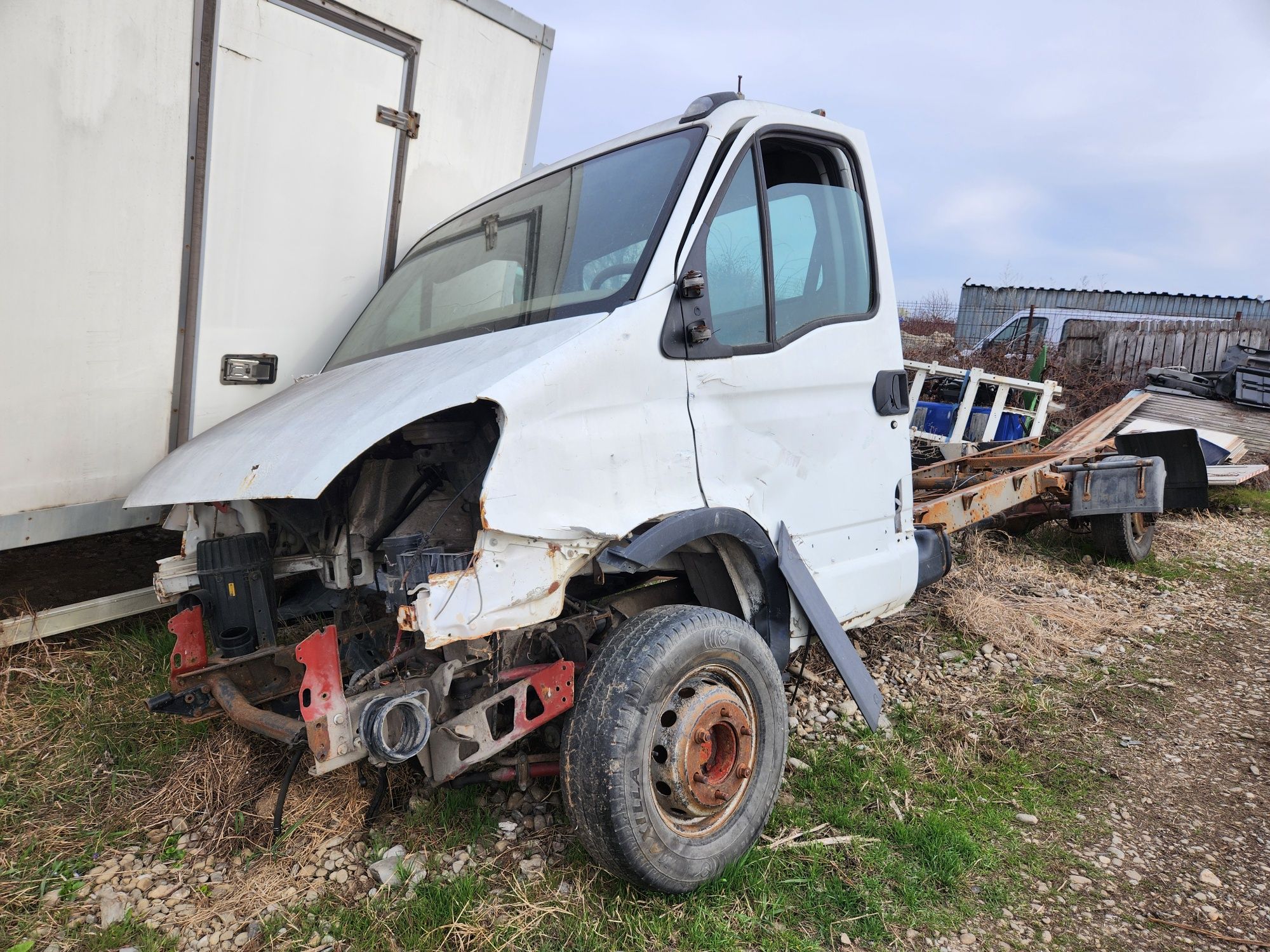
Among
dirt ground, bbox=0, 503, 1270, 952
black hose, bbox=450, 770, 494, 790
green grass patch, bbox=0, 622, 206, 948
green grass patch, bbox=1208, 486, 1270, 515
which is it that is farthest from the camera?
green grass patch, bbox=1208, 486, 1270, 515

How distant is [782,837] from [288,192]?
3.25m

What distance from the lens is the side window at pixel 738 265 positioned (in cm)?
261

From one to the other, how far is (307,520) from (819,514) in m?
1.83

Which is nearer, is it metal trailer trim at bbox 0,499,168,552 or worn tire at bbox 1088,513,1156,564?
metal trailer trim at bbox 0,499,168,552

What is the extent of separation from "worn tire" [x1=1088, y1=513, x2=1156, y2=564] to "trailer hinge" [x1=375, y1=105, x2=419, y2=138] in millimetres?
5080

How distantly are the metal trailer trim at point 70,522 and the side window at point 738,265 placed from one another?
89.1 inches

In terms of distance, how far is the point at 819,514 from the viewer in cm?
296

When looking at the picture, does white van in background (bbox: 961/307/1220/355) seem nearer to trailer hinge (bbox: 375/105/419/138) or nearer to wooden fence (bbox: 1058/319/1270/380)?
wooden fence (bbox: 1058/319/1270/380)

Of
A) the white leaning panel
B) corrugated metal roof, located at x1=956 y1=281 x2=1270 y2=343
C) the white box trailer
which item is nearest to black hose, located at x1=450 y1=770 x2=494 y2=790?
the white box trailer

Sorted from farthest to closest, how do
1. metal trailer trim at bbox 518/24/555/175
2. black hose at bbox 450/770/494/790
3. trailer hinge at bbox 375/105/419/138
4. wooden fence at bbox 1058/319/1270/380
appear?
wooden fence at bbox 1058/319/1270/380 → metal trailer trim at bbox 518/24/555/175 → trailer hinge at bbox 375/105/419/138 → black hose at bbox 450/770/494/790

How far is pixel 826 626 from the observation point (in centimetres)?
277

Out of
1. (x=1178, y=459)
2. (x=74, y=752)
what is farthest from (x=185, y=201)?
(x=1178, y=459)

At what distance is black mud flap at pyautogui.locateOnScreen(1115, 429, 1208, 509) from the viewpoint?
6.28 m

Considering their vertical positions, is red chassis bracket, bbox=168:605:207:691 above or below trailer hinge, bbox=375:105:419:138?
below
